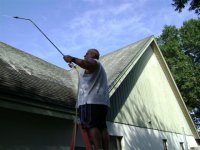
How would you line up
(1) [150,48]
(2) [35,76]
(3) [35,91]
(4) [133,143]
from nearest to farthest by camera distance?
(3) [35,91]
(2) [35,76]
(4) [133,143]
(1) [150,48]

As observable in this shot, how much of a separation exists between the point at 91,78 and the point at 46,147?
4239 millimetres

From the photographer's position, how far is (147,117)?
13.6 metres

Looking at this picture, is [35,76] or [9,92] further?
[35,76]

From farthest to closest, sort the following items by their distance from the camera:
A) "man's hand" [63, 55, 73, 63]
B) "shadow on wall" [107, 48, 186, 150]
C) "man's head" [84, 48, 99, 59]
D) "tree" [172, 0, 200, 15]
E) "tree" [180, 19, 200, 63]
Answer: "tree" [180, 19, 200, 63]
"shadow on wall" [107, 48, 186, 150]
"tree" [172, 0, 200, 15]
"man's head" [84, 48, 99, 59]
"man's hand" [63, 55, 73, 63]

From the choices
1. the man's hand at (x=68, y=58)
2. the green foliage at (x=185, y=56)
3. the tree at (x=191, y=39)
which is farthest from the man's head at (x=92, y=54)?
the tree at (x=191, y=39)

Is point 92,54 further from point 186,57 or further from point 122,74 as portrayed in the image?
point 186,57

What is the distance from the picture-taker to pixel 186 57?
3184 centimetres

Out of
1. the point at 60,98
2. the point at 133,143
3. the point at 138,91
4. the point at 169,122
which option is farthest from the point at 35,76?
the point at 169,122

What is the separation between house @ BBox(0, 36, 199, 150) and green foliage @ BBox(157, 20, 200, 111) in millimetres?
11749

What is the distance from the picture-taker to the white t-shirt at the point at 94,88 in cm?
415

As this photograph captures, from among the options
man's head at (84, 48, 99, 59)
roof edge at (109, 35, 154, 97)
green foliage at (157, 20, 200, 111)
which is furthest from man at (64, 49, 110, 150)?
green foliage at (157, 20, 200, 111)

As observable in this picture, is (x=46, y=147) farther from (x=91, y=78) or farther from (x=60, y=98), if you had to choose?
(x=91, y=78)

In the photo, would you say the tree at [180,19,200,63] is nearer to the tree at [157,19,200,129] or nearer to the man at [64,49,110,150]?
the tree at [157,19,200,129]

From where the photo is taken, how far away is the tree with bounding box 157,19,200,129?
29.6 metres
